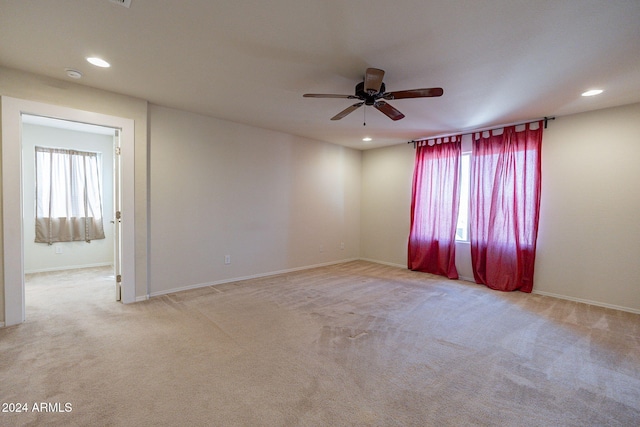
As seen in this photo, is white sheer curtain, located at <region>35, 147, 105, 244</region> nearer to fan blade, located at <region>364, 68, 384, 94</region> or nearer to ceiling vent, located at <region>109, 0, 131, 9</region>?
ceiling vent, located at <region>109, 0, 131, 9</region>

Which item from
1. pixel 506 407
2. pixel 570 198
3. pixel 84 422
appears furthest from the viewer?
pixel 570 198

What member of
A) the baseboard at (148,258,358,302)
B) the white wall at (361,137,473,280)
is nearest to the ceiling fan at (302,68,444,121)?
the white wall at (361,137,473,280)

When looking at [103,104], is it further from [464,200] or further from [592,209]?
[592,209]

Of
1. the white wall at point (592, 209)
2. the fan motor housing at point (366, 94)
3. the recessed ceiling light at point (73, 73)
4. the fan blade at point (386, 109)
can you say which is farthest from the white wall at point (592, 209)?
the recessed ceiling light at point (73, 73)

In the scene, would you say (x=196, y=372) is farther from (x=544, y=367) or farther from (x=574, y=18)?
(x=574, y=18)

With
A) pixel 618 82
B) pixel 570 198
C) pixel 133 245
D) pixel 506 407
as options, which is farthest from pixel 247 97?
pixel 570 198

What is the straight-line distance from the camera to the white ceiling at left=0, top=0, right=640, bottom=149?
6.15 ft

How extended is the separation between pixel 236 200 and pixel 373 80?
2.95 m

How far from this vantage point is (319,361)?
2.28 m

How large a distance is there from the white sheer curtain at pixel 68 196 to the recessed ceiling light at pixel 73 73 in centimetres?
314

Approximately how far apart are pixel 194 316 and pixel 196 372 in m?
1.13

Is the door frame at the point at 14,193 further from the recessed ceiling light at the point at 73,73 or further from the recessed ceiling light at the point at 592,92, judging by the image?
the recessed ceiling light at the point at 592,92

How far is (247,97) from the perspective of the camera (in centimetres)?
339

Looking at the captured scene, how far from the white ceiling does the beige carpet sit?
8.24ft
